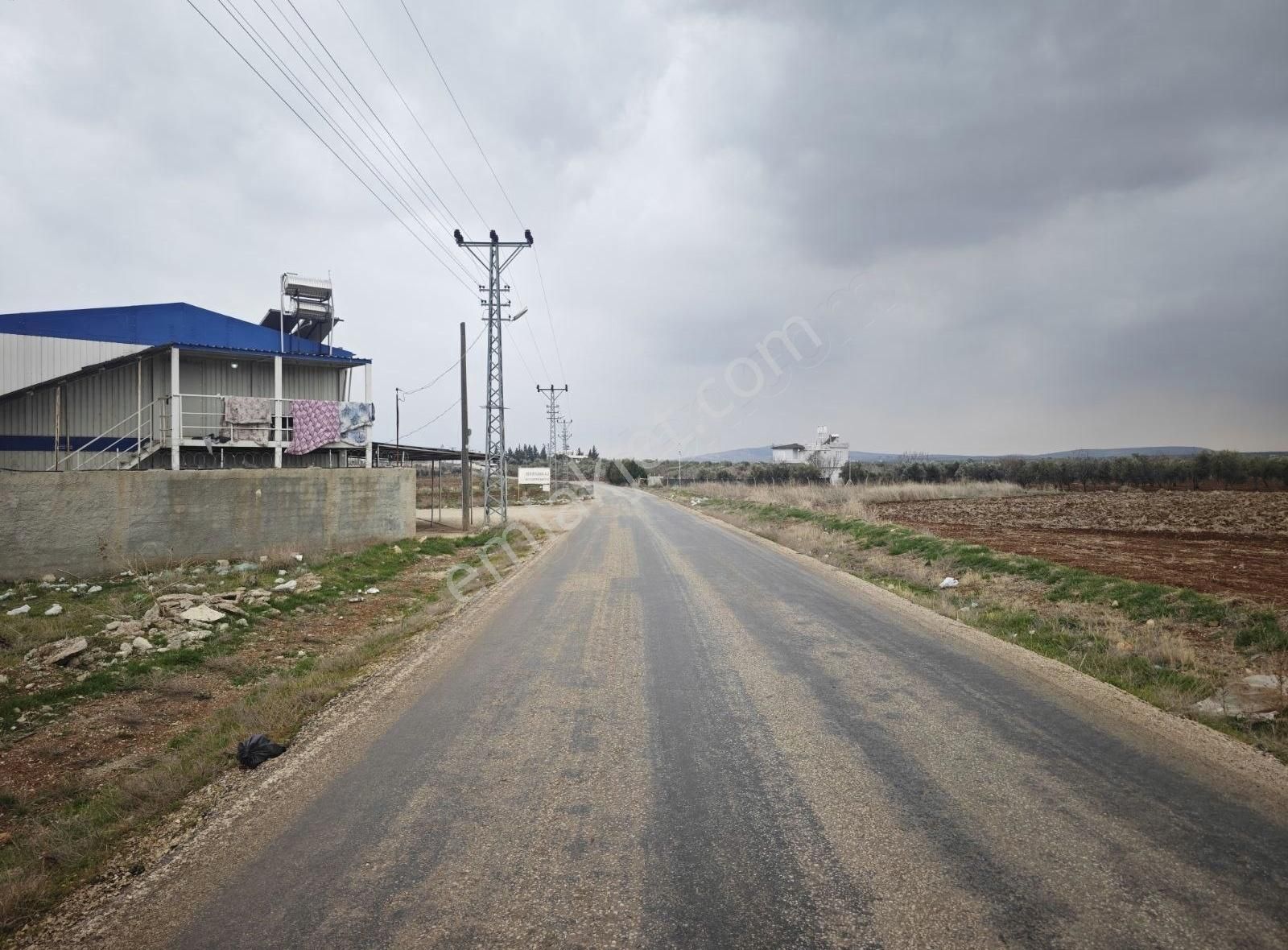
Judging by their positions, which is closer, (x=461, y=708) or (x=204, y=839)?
(x=204, y=839)

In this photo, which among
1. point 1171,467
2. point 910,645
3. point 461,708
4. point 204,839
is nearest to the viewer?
point 204,839

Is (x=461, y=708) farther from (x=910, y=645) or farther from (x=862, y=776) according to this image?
(x=910, y=645)

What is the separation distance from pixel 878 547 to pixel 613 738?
13552mm

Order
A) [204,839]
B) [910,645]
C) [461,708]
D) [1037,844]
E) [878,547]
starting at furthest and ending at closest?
Result: [878,547]
[910,645]
[461,708]
[204,839]
[1037,844]

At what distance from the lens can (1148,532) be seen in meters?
22.1

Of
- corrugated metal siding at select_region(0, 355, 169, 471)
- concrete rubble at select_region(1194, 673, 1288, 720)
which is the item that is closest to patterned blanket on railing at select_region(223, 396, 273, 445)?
corrugated metal siding at select_region(0, 355, 169, 471)

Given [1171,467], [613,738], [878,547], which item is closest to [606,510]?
[878,547]

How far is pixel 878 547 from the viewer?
1647 cm

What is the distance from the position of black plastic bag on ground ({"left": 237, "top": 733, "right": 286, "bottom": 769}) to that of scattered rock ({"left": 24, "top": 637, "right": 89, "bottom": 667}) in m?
4.14

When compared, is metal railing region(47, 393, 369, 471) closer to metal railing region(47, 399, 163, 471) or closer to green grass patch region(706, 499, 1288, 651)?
metal railing region(47, 399, 163, 471)

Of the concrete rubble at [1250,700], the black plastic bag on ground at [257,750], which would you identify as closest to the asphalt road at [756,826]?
the black plastic bag on ground at [257,750]

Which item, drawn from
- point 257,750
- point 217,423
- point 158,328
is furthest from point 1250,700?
point 158,328

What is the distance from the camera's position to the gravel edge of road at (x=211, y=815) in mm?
2822

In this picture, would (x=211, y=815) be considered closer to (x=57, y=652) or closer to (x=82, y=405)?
(x=57, y=652)
